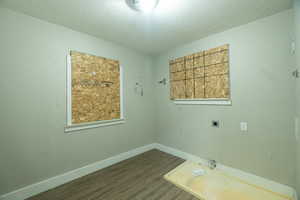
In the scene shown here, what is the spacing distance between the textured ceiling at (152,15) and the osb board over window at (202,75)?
414 millimetres

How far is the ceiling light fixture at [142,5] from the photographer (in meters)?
1.49

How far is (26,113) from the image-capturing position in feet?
5.66

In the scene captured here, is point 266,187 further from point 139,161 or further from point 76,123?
point 76,123

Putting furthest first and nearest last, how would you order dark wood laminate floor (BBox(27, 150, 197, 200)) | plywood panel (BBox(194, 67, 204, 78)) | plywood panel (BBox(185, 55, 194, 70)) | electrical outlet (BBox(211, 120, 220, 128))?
plywood panel (BBox(185, 55, 194, 70)), plywood panel (BBox(194, 67, 204, 78)), electrical outlet (BBox(211, 120, 220, 128)), dark wood laminate floor (BBox(27, 150, 197, 200))

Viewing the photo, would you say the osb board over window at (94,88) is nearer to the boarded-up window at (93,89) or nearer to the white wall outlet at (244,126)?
the boarded-up window at (93,89)

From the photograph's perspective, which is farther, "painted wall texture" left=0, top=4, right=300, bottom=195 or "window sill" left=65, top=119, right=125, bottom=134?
"window sill" left=65, top=119, right=125, bottom=134

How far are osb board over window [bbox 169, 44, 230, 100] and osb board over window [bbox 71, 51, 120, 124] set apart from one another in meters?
1.30

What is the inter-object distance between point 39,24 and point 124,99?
1.77m

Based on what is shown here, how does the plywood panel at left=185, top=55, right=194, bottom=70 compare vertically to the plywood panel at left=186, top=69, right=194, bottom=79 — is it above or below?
above

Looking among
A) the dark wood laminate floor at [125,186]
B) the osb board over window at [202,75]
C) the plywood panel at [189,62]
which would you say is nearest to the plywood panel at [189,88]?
the osb board over window at [202,75]

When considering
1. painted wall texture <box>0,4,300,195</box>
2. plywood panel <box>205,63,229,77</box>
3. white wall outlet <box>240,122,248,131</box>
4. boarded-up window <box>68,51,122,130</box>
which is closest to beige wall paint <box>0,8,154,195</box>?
painted wall texture <box>0,4,300,195</box>

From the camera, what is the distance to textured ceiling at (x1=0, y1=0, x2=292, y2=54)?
1539 millimetres

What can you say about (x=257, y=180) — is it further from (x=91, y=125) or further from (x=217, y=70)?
(x=91, y=125)

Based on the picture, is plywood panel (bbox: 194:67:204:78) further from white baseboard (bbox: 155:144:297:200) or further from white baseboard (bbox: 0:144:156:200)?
white baseboard (bbox: 0:144:156:200)
